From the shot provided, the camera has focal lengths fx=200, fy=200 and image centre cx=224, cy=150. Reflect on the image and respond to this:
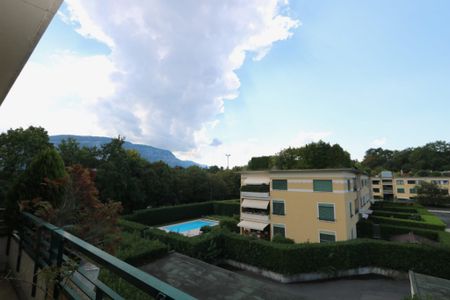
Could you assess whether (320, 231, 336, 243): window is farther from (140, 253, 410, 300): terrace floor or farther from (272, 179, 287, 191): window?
(272, 179, 287, 191): window

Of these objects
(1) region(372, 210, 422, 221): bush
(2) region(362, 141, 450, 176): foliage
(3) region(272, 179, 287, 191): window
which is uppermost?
(2) region(362, 141, 450, 176): foliage

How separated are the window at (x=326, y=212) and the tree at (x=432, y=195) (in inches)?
1559

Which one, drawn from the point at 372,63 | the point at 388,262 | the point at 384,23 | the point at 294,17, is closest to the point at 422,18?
the point at 384,23

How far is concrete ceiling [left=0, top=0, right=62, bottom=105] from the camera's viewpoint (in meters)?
1.33

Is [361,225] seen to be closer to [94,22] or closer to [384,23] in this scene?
[384,23]

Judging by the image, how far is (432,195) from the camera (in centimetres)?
3884

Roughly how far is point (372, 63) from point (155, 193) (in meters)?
26.2

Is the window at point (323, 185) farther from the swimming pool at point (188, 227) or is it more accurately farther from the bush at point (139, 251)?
the swimming pool at point (188, 227)

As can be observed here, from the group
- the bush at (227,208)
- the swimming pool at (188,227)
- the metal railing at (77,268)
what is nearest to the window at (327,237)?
the swimming pool at (188,227)

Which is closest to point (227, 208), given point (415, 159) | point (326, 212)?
point (326, 212)

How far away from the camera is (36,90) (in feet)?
16.1

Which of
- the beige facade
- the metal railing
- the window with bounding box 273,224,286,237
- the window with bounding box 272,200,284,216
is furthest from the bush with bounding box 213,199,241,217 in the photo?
the beige facade

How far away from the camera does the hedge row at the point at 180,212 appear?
23.1 meters

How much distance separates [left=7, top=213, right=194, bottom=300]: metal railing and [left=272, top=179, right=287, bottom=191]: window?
1666 centimetres
